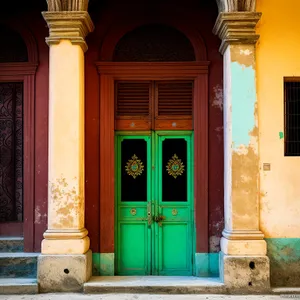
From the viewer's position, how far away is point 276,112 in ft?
22.9

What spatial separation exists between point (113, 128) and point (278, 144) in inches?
105

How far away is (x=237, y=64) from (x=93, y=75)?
2393 mm

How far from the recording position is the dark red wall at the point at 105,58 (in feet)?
24.5

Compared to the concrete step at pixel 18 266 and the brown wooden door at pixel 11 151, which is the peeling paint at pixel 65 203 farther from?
the brown wooden door at pixel 11 151

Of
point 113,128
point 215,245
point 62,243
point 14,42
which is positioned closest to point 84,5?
point 14,42

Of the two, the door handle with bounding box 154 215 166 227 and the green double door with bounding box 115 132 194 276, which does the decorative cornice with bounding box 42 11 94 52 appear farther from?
the door handle with bounding box 154 215 166 227

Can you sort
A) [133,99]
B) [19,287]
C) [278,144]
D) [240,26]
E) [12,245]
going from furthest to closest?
1. [133,99]
2. [12,245]
3. [278,144]
4. [240,26]
5. [19,287]

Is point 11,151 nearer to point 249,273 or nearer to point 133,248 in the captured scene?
point 133,248

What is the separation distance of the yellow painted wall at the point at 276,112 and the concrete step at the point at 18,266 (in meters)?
3.66

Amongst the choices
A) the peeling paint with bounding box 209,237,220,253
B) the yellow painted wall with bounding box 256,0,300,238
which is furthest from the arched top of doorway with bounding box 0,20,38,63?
the peeling paint with bounding box 209,237,220,253

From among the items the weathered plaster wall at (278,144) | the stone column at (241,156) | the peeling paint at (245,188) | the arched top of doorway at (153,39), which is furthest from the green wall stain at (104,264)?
the arched top of doorway at (153,39)

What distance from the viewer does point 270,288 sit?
21.7ft

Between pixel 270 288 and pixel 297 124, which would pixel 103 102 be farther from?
pixel 270 288

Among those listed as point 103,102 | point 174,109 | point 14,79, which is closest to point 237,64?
point 174,109
